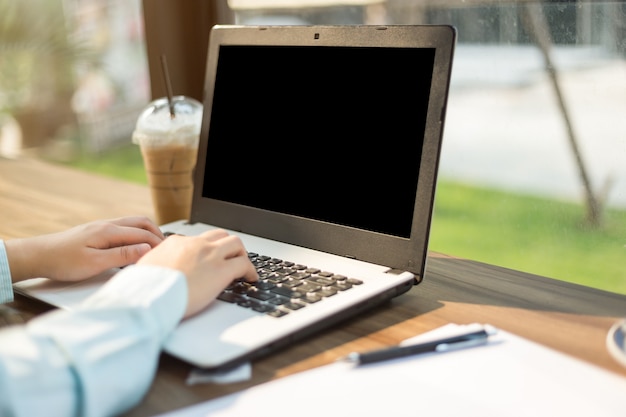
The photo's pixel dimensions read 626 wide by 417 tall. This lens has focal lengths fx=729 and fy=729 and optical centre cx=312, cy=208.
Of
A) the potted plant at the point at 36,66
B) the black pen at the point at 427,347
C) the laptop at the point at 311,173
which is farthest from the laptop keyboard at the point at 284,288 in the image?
the potted plant at the point at 36,66

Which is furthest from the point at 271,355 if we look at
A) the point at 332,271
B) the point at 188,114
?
the point at 188,114

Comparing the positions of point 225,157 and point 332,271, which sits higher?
point 225,157

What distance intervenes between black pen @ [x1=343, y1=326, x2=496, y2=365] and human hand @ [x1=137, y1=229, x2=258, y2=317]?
0.18m

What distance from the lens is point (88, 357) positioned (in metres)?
0.64

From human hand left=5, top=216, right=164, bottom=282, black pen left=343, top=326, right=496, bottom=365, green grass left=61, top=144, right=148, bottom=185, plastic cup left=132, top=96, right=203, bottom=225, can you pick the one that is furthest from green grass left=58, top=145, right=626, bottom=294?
green grass left=61, top=144, right=148, bottom=185

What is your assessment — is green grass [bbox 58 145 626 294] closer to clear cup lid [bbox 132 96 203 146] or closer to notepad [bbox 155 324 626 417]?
clear cup lid [bbox 132 96 203 146]

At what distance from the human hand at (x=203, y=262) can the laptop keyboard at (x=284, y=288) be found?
23 millimetres

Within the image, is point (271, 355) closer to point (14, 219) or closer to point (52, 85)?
point (14, 219)

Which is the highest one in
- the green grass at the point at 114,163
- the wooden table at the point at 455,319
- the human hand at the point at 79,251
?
the human hand at the point at 79,251

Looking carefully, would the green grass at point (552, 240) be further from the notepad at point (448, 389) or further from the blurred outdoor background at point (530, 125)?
the notepad at point (448, 389)

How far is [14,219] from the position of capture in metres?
1.42

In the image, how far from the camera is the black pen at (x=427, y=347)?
72 centimetres

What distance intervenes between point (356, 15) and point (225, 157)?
82cm

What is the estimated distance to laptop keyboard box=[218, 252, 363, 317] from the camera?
2.67ft
